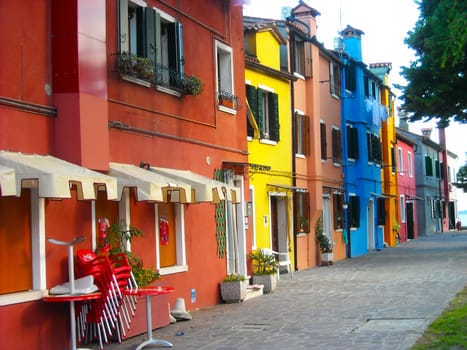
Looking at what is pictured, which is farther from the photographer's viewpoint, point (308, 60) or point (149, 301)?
point (308, 60)

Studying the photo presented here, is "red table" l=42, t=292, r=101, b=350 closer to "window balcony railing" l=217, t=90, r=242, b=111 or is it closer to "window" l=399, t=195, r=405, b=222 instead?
"window balcony railing" l=217, t=90, r=242, b=111

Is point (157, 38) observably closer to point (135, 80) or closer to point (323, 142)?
point (135, 80)

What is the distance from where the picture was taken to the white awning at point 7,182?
26.2ft

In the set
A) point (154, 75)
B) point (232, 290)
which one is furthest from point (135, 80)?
point (232, 290)

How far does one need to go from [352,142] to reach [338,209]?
367 centimetres

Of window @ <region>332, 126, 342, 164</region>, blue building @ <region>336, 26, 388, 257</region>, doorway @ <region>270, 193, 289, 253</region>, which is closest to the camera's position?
doorway @ <region>270, 193, 289, 253</region>

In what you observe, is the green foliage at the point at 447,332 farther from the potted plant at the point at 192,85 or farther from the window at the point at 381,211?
the window at the point at 381,211

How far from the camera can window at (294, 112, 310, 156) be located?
2470 centimetres

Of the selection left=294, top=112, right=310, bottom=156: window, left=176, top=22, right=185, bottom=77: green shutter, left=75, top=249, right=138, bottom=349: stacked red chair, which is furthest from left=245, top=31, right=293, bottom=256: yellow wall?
left=75, top=249, right=138, bottom=349: stacked red chair

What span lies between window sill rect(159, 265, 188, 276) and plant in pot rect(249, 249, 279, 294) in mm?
3745

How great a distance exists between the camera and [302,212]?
24.1 m

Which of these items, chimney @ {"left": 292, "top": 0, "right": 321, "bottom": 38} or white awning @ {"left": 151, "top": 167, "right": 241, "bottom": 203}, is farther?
chimney @ {"left": 292, "top": 0, "right": 321, "bottom": 38}

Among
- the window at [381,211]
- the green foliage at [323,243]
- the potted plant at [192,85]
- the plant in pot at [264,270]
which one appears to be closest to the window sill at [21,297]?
the potted plant at [192,85]

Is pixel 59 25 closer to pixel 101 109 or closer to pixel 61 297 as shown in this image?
pixel 101 109
